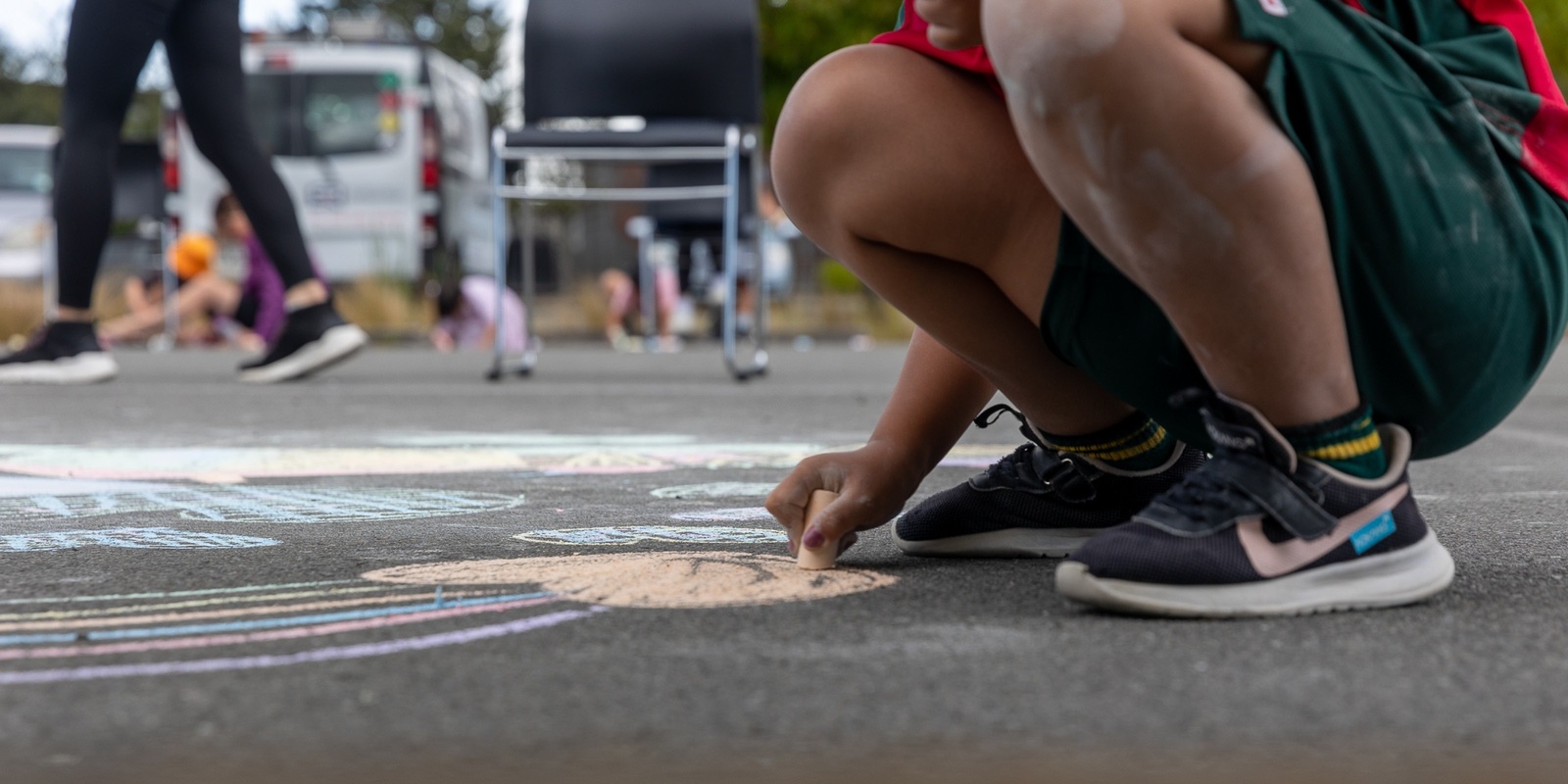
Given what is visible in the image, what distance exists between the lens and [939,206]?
1.46 meters

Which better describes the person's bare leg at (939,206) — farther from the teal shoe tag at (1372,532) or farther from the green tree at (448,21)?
the green tree at (448,21)

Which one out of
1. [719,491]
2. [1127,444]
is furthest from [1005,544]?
[719,491]

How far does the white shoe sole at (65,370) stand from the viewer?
4.39m

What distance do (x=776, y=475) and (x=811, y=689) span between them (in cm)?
143

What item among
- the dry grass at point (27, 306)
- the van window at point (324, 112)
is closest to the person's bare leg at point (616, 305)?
the van window at point (324, 112)

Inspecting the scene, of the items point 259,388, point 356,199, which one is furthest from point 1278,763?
point 356,199

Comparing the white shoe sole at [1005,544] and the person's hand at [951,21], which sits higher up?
Result: the person's hand at [951,21]

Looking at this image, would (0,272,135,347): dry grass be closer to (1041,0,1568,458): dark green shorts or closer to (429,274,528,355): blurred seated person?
(429,274,528,355): blurred seated person

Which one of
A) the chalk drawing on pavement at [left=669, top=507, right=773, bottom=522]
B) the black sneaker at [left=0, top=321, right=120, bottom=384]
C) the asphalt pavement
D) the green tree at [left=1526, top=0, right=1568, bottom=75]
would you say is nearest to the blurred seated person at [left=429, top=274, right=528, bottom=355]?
the black sneaker at [left=0, top=321, right=120, bottom=384]

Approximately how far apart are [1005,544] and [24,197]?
13.7 meters

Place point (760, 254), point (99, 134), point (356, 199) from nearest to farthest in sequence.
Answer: point (99, 134) → point (760, 254) → point (356, 199)

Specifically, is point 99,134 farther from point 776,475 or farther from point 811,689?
point 811,689

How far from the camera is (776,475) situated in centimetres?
247

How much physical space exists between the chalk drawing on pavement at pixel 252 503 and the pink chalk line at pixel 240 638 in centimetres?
69
